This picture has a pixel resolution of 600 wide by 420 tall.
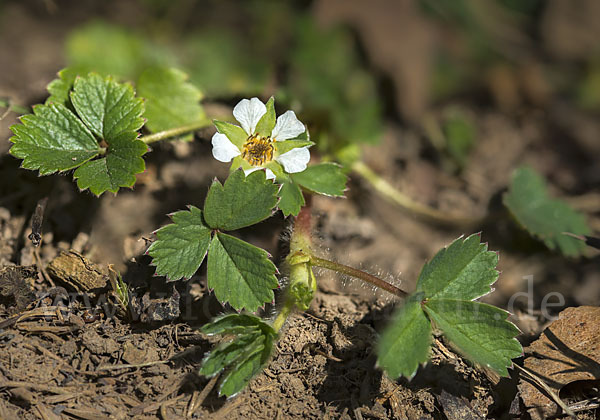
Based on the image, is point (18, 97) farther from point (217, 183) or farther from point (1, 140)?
point (217, 183)

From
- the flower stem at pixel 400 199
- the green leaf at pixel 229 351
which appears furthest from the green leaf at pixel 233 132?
the flower stem at pixel 400 199

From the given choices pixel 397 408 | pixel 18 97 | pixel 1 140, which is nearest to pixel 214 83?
pixel 18 97

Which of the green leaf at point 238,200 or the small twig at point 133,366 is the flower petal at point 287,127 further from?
the small twig at point 133,366

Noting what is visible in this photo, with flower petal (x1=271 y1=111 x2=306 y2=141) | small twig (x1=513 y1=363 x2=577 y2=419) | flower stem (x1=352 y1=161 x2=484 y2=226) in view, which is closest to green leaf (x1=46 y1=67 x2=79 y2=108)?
flower petal (x1=271 y1=111 x2=306 y2=141)

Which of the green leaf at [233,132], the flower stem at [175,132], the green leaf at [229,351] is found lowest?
the green leaf at [229,351]

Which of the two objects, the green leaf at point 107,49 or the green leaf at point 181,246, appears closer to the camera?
the green leaf at point 181,246

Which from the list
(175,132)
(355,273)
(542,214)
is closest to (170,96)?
(175,132)

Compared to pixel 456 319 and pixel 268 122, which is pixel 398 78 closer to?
pixel 268 122
